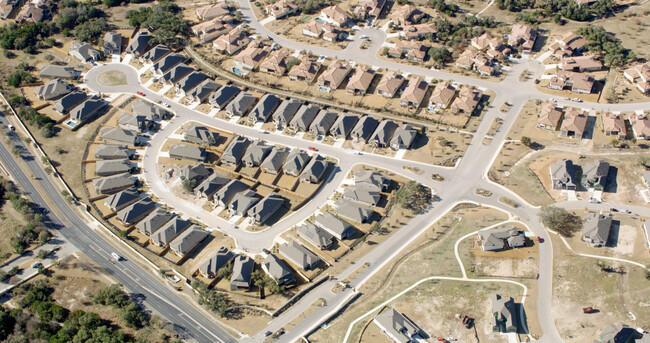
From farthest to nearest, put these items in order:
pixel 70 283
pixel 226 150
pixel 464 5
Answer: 1. pixel 464 5
2. pixel 226 150
3. pixel 70 283

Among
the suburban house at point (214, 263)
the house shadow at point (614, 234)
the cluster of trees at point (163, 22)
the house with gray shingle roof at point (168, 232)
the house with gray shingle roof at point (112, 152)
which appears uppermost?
the cluster of trees at point (163, 22)

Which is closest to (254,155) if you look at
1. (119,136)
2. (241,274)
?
(241,274)

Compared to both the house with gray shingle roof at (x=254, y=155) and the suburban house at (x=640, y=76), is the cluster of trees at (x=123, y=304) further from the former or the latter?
the suburban house at (x=640, y=76)

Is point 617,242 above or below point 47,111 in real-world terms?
below

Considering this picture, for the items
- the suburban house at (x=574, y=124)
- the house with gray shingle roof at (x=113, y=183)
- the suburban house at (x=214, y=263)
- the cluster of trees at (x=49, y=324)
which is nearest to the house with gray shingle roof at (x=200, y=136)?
the house with gray shingle roof at (x=113, y=183)

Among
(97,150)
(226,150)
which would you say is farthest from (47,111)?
(226,150)

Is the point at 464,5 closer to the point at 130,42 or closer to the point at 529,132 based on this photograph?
the point at 529,132

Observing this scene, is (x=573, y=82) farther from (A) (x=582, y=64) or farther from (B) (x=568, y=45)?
(B) (x=568, y=45)
